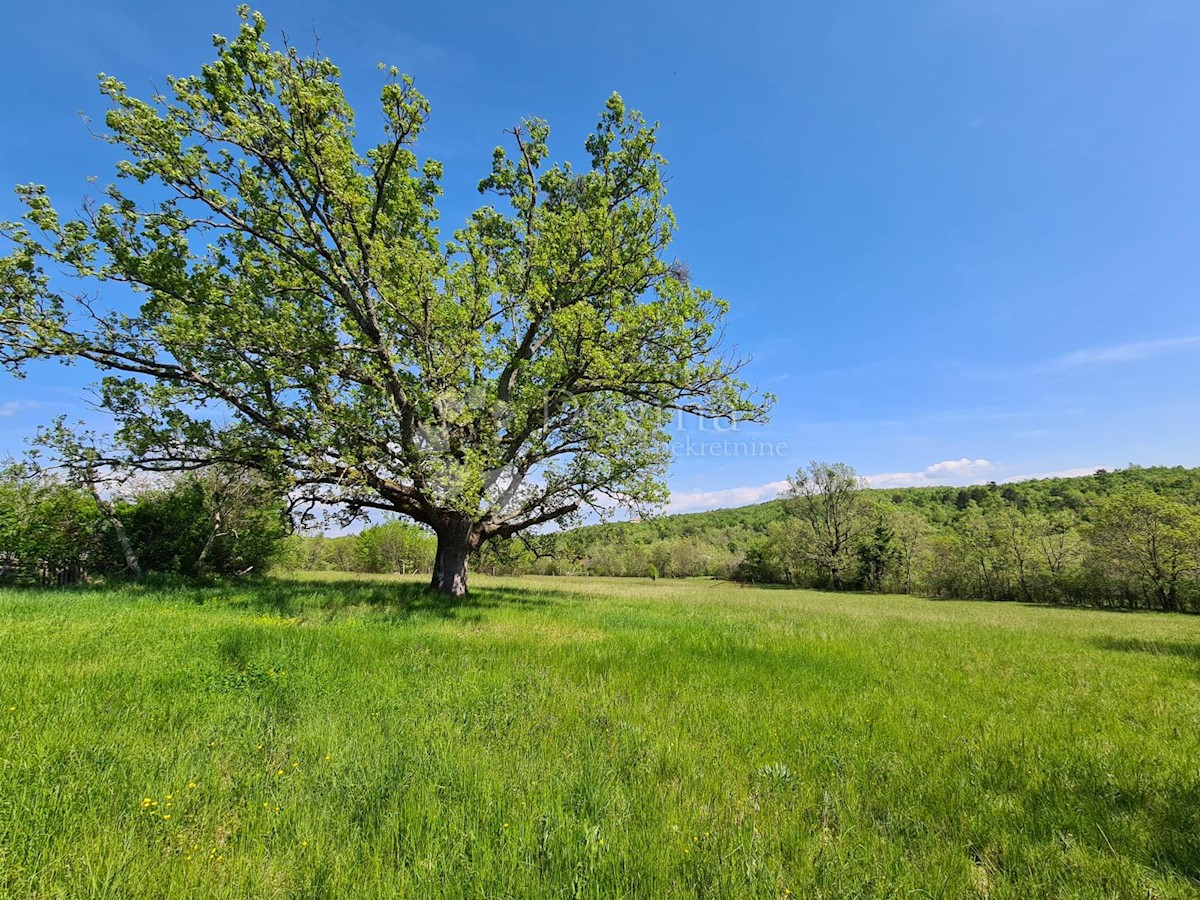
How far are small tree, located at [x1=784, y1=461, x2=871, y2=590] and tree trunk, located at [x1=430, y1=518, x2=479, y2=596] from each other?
64440 mm

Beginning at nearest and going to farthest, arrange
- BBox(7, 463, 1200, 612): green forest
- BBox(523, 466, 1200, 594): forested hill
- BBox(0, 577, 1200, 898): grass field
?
BBox(0, 577, 1200, 898): grass field → BBox(7, 463, 1200, 612): green forest → BBox(523, 466, 1200, 594): forested hill

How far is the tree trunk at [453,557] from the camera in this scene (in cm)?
1529

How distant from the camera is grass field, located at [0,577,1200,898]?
2648 mm

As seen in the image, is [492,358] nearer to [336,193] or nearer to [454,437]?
[454,437]

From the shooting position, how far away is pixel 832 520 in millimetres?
70750

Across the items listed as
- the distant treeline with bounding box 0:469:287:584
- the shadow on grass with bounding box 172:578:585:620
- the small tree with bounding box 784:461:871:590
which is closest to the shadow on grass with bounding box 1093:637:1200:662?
the shadow on grass with bounding box 172:578:585:620

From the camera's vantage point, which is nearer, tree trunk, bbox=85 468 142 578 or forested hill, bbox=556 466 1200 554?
tree trunk, bbox=85 468 142 578

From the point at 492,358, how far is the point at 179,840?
42.2ft

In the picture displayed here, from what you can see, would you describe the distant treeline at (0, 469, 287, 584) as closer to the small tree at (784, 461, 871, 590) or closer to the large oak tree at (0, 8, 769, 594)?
the large oak tree at (0, 8, 769, 594)

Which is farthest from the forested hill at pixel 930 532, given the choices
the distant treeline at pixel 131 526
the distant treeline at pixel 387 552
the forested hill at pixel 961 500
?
the distant treeline at pixel 387 552

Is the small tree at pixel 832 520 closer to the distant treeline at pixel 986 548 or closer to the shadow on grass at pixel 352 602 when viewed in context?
the distant treeline at pixel 986 548

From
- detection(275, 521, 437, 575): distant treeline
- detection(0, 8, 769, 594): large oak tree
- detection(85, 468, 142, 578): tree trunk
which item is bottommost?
detection(275, 521, 437, 575): distant treeline

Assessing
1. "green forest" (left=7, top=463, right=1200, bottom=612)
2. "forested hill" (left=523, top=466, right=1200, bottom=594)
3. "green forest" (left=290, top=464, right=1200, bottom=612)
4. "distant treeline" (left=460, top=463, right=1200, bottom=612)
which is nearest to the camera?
"green forest" (left=7, top=463, right=1200, bottom=612)

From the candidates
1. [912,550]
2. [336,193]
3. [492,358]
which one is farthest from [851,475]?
[336,193]
